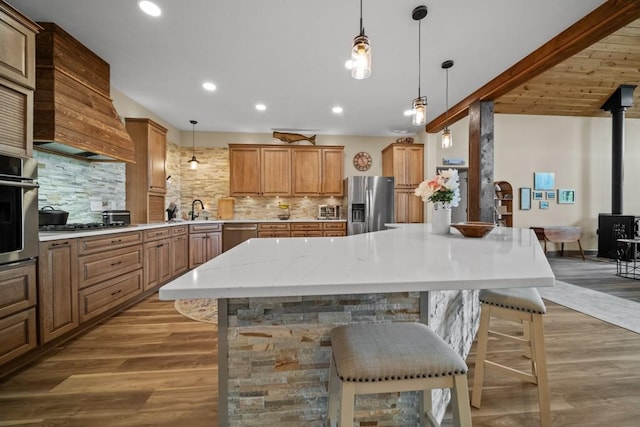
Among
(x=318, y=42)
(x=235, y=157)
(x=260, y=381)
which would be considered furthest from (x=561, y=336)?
(x=235, y=157)

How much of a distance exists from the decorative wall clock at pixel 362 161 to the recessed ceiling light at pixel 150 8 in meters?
4.22

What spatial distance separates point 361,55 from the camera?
144 centimetres

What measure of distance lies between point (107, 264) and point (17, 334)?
2.92ft

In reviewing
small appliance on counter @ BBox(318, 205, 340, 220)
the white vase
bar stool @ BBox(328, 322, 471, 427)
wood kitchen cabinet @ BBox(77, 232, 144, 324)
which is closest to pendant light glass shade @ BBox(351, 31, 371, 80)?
the white vase

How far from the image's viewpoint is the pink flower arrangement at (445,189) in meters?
1.91

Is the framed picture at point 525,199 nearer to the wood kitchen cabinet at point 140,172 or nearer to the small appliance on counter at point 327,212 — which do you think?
the small appliance on counter at point 327,212

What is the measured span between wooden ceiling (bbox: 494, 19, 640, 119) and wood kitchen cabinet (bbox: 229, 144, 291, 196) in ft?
Answer: 12.4

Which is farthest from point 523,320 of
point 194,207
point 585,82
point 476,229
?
point 585,82

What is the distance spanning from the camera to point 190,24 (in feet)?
7.82

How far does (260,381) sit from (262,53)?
3.00m

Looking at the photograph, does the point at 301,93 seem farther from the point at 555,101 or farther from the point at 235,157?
the point at 555,101

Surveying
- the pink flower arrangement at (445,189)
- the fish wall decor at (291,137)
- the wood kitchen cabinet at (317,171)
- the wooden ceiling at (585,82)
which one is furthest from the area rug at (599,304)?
the fish wall decor at (291,137)

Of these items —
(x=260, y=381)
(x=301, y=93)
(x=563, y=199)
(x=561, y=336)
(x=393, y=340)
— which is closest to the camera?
(x=393, y=340)

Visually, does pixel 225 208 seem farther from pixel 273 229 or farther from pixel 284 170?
pixel 284 170
